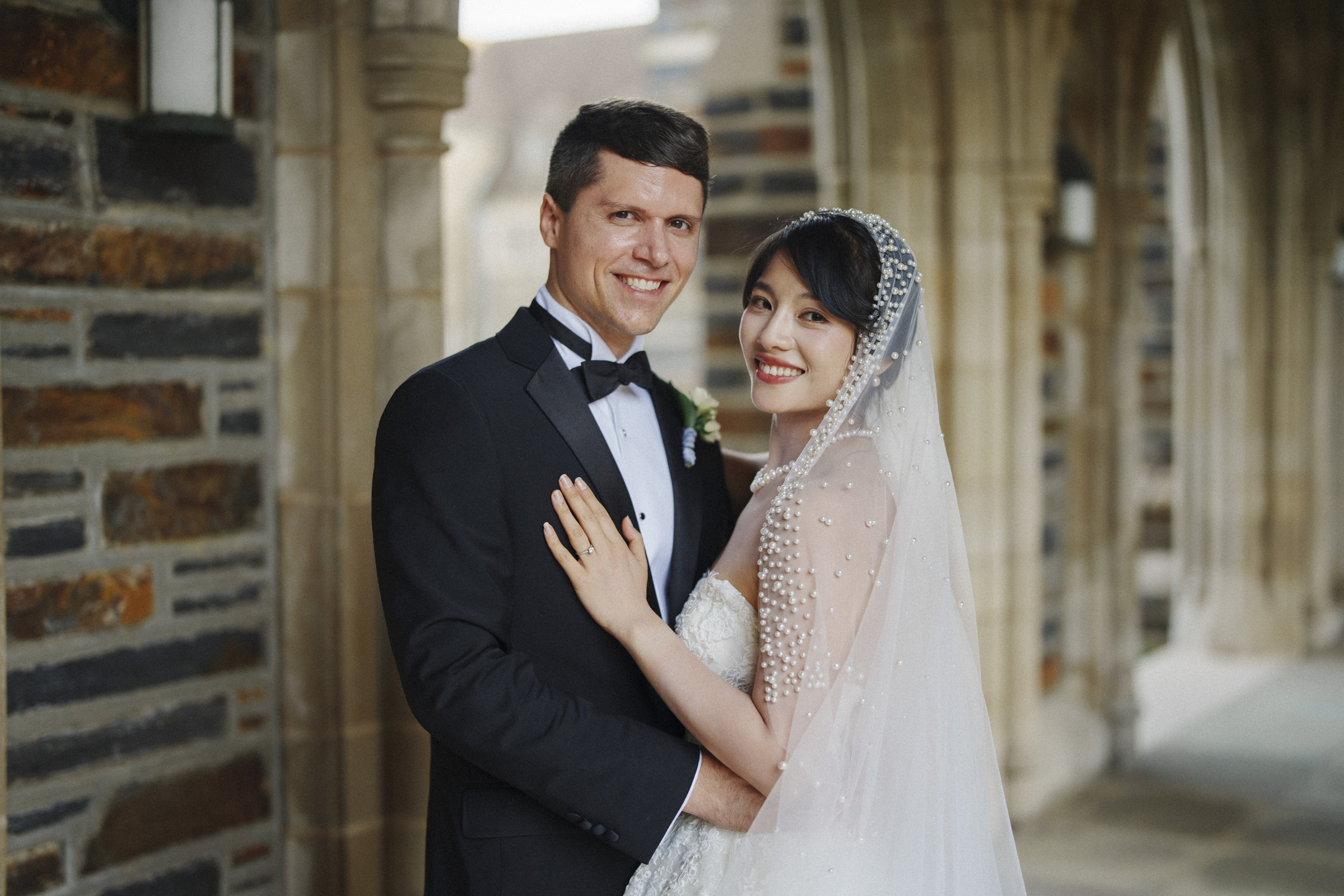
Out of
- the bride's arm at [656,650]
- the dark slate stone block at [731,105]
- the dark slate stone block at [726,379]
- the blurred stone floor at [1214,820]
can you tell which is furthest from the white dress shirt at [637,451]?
the dark slate stone block at [731,105]

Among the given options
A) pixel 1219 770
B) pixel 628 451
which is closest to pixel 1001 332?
pixel 1219 770

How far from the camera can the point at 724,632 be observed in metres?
1.88

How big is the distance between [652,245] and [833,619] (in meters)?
0.56

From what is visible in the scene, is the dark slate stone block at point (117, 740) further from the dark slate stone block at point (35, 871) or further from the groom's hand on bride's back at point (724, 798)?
the groom's hand on bride's back at point (724, 798)

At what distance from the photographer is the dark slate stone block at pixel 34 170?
2129mm

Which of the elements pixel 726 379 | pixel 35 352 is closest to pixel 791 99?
pixel 726 379

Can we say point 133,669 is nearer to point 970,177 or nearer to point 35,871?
point 35,871

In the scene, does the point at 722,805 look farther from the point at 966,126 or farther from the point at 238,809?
the point at 966,126

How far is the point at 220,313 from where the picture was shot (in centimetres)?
246

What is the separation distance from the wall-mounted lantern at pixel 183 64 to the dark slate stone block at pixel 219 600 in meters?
0.83

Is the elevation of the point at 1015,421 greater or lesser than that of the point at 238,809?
greater

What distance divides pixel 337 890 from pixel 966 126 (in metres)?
2.97

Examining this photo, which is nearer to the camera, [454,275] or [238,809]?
[238,809]

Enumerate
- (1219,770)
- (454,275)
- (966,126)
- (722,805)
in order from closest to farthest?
(722,805)
(966,126)
(1219,770)
(454,275)
